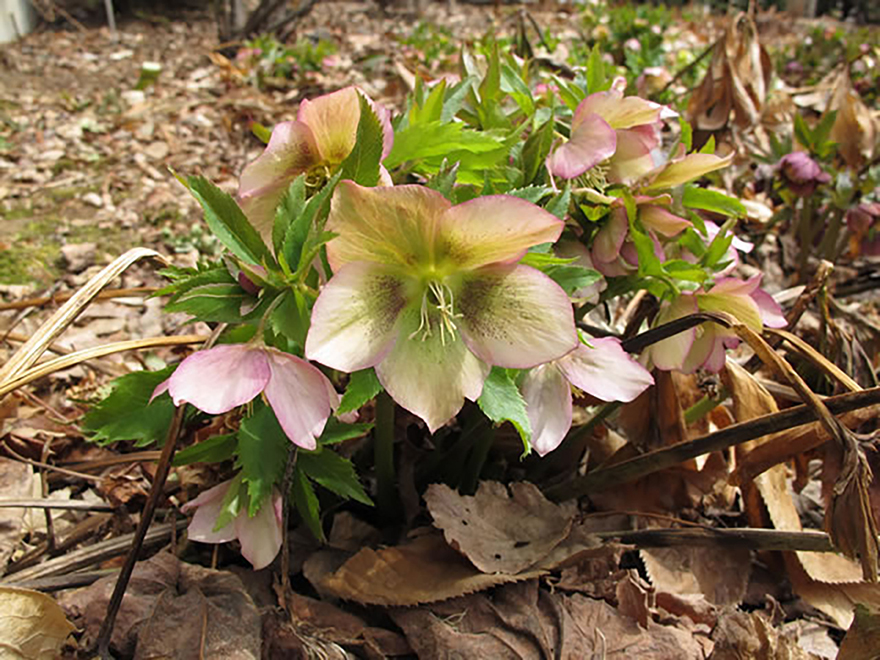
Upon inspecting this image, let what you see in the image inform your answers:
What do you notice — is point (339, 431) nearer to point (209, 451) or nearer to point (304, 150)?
point (209, 451)

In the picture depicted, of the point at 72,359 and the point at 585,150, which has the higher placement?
the point at 585,150

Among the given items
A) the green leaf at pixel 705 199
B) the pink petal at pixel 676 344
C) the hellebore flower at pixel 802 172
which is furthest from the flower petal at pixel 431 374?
the hellebore flower at pixel 802 172

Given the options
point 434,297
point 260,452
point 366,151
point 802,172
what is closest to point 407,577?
point 260,452

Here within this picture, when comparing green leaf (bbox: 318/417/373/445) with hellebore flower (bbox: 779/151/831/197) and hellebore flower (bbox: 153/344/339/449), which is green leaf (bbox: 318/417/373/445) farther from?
hellebore flower (bbox: 779/151/831/197)

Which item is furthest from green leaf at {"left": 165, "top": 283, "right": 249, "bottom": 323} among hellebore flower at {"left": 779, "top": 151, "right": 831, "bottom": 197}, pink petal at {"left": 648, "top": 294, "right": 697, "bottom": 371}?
hellebore flower at {"left": 779, "top": 151, "right": 831, "bottom": 197}

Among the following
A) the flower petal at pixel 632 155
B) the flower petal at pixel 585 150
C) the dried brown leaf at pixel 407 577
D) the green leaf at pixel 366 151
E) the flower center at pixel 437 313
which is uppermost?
the green leaf at pixel 366 151

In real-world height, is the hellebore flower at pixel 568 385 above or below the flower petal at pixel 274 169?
below

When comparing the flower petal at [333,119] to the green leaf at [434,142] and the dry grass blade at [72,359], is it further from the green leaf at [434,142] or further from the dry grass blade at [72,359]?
the dry grass blade at [72,359]
